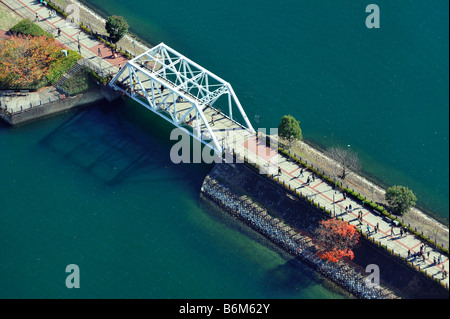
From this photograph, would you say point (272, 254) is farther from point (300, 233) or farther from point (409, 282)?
point (409, 282)

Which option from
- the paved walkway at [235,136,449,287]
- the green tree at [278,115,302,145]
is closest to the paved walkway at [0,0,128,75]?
the paved walkway at [235,136,449,287]

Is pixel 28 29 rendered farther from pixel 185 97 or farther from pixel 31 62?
pixel 185 97

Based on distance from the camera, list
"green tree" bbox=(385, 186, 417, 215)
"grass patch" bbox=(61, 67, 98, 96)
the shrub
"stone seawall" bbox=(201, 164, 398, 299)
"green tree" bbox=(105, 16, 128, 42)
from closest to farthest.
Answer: "stone seawall" bbox=(201, 164, 398, 299)
"green tree" bbox=(385, 186, 417, 215)
the shrub
"grass patch" bbox=(61, 67, 98, 96)
"green tree" bbox=(105, 16, 128, 42)

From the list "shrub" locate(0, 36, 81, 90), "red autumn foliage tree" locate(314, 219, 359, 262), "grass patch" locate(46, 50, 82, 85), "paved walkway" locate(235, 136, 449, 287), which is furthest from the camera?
"grass patch" locate(46, 50, 82, 85)

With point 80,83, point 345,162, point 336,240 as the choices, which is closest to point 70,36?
point 80,83

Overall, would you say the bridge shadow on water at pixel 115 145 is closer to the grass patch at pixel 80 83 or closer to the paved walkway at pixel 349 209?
the grass patch at pixel 80 83

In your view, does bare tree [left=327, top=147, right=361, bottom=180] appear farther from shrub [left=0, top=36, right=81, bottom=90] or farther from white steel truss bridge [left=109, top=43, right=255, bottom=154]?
shrub [left=0, top=36, right=81, bottom=90]

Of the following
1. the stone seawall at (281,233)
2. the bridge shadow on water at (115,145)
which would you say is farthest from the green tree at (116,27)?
the stone seawall at (281,233)
